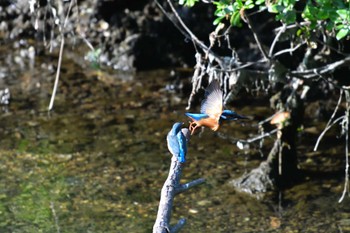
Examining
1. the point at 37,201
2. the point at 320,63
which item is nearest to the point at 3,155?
the point at 37,201

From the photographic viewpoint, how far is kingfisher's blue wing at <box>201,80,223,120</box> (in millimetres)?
3010

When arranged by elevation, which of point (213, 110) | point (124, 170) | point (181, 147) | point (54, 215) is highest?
point (213, 110)

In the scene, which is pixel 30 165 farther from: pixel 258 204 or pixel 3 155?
pixel 258 204

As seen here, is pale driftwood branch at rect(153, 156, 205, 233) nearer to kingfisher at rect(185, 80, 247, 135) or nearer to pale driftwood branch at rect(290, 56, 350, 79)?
kingfisher at rect(185, 80, 247, 135)

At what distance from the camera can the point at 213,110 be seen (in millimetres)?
3057

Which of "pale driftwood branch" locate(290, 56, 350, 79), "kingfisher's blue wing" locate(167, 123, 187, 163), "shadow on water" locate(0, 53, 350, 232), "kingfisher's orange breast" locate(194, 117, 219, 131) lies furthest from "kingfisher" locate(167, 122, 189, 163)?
"shadow on water" locate(0, 53, 350, 232)

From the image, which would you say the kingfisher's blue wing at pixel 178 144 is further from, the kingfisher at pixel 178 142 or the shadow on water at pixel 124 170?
the shadow on water at pixel 124 170

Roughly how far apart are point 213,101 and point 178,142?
0.82ft

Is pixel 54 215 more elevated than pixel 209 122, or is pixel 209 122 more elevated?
pixel 209 122

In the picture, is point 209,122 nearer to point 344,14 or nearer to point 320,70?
point 344,14

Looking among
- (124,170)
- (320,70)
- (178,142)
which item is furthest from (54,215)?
(178,142)

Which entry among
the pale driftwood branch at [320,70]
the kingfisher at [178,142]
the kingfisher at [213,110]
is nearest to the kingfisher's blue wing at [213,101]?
the kingfisher at [213,110]

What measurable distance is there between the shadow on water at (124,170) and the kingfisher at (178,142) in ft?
8.41

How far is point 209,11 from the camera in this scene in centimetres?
930
